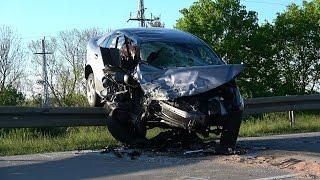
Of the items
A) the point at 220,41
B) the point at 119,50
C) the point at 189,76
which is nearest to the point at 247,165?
the point at 189,76

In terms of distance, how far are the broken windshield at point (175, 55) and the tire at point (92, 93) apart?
7.36 feet

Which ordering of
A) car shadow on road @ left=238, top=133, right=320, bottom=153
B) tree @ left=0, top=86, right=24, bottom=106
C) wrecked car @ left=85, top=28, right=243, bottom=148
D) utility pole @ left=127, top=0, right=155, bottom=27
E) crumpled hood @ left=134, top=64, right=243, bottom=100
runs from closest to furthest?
crumpled hood @ left=134, top=64, right=243, bottom=100
wrecked car @ left=85, top=28, right=243, bottom=148
car shadow on road @ left=238, top=133, right=320, bottom=153
tree @ left=0, top=86, right=24, bottom=106
utility pole @ left=127, top=0, right=155, bottom=27

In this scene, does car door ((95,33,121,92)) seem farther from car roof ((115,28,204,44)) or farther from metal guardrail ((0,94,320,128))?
metal guardrail ((0,94,320,128))

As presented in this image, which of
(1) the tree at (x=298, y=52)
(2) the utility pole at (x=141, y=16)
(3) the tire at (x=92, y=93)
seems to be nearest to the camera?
(3) the tire at (x=92, y=93)

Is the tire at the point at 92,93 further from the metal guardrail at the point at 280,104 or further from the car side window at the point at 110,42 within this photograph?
the metal guardrail at the point at 280,104

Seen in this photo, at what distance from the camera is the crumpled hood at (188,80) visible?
8344 mm

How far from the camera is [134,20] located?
189 ft

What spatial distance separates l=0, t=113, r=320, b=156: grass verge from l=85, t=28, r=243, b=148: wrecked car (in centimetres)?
89

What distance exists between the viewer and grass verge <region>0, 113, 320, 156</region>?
413 inches

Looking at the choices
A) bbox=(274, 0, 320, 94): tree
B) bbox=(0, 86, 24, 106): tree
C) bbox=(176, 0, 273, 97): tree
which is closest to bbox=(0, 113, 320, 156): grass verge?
bbox=(0, 86, 24, 106): tree

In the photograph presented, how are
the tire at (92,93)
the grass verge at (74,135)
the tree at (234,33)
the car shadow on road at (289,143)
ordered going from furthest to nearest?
1. the tree at (234,33)
2. the tire at (92,93)
3. the grass verge at (74,135)
4. the car shadow on road at (289,143)

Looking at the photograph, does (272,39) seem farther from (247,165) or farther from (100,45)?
(247,165)

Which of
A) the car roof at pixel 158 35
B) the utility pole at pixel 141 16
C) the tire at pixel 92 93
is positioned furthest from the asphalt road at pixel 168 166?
the utility pole at pixel 141 16

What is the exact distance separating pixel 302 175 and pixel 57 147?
521 cm
